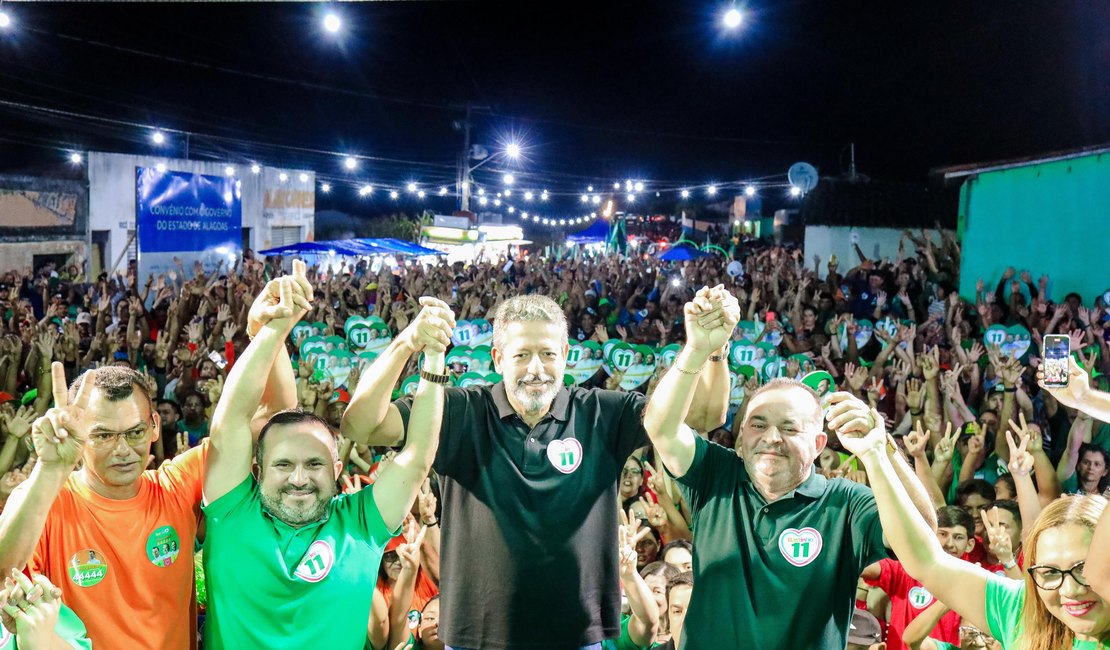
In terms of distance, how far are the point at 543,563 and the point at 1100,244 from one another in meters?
10.8

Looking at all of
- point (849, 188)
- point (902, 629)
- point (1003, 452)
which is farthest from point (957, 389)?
point (849, 188)

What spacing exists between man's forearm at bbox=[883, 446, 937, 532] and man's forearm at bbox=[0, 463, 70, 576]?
2446 mm

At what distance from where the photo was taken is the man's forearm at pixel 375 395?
9.39 feet

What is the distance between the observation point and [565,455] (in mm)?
3002

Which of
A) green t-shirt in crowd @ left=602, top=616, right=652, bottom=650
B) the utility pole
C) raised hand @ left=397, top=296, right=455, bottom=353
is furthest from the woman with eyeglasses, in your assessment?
the utility pole

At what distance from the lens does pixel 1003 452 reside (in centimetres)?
614

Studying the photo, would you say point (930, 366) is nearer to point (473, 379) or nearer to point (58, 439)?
point (473, 379)

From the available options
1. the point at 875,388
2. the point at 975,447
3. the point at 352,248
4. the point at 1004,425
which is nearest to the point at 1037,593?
the point at 975,447

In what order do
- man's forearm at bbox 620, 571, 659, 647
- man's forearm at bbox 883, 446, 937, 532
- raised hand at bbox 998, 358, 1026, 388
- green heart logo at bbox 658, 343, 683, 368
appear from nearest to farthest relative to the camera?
man's forearm at bbox 883, 446, 937, 532 < man's forearm at bbox 620, 571, 659, 647 < raised hand at bbox 998, 358, 1026, 388 < green heart logo at bbox 658, 343, 683, 368

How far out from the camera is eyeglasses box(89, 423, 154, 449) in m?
2.97

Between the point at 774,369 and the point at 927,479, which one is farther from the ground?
the point at 774,369

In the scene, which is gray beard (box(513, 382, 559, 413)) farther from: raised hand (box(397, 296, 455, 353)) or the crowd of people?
raised hand (box(397, 296, 455, 353))

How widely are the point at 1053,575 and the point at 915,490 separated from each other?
1.50 feet

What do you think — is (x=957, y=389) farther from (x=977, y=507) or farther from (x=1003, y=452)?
(x=977, y=507)
